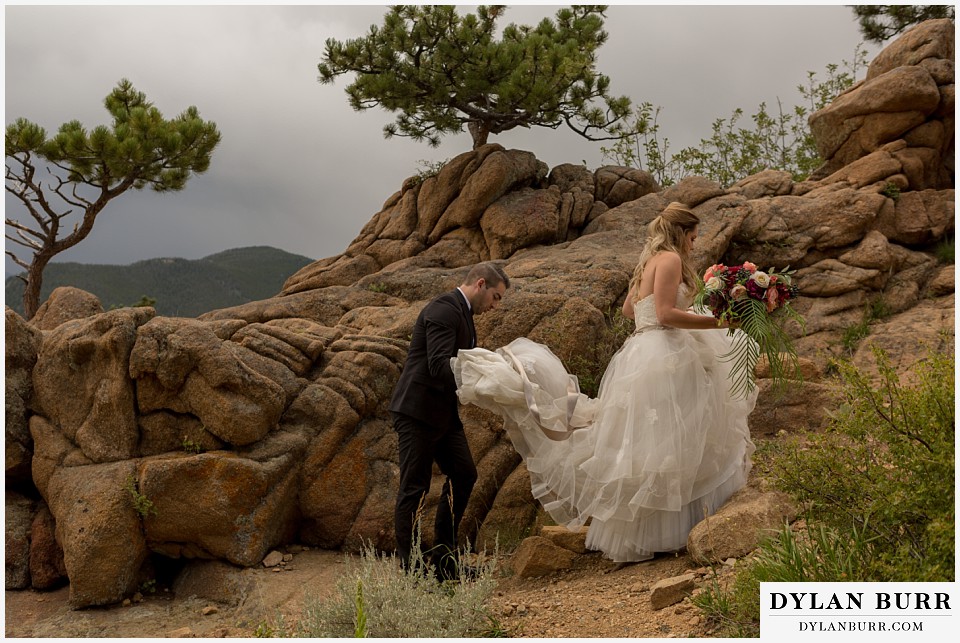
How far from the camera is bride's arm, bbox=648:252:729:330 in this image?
6.44 metres

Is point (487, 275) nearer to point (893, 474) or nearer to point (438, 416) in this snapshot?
point (438, 416)

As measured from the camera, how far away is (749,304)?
5.99 m

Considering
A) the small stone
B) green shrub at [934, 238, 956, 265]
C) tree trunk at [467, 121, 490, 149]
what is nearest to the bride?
the small stone

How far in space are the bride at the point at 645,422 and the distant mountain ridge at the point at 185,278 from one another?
26003mm

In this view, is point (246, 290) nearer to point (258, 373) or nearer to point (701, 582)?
point (258, 373)

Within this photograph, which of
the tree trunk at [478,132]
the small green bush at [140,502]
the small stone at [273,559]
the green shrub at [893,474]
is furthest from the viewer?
the tree trunk at [478,132]

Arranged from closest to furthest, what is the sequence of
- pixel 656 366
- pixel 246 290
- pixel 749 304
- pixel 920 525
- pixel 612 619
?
pixel 920 525
pixel 612 619
pixel 749 304
pixel 656 366
pixel 246 290

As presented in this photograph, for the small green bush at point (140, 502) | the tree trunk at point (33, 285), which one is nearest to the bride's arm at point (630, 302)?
the small green bush at point (140, 502)

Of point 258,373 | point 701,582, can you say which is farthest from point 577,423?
point 258,373

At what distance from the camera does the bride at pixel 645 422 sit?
250 inches

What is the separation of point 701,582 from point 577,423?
183 cm

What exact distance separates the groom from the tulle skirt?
21cm

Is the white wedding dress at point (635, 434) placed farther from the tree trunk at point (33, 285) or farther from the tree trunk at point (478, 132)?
the tree trunk at point (33, 285)

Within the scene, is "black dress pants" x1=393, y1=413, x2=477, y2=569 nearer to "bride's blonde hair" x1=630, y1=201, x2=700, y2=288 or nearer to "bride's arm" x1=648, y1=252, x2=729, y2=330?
"bride's arm" x1=648, y1=252, x2=729, y2=330
